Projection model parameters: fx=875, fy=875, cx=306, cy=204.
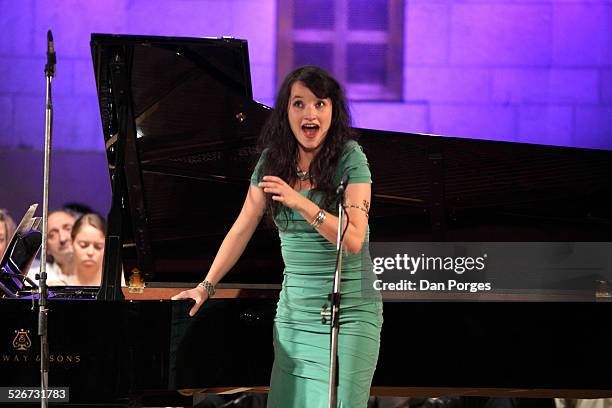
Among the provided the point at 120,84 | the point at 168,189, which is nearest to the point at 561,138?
the point at 168,189

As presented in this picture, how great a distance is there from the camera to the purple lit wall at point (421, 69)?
19.8 feet

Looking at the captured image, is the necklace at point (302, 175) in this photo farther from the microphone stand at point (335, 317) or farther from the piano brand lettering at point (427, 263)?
the piano brand lettering at point (427, 263)

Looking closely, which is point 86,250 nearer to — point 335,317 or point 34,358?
point 34,358

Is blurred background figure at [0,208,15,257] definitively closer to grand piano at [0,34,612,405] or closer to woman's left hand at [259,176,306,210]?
grand piano at [0,34,612,405]

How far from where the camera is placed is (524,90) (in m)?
6.04

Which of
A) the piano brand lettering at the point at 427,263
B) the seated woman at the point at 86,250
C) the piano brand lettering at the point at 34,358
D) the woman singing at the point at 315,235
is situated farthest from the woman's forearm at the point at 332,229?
the seated woman at the point at 86,250

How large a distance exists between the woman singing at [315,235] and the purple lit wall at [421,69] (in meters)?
3.84

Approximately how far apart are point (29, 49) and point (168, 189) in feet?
9.54

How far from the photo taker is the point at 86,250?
603 centimetres

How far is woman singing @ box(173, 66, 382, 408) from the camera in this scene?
2082 mm

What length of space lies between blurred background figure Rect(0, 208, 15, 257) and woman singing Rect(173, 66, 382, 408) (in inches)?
152

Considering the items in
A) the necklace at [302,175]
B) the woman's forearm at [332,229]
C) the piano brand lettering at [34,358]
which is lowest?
the piano brand lettering at [34,358]

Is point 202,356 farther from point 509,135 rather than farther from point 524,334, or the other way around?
point 509,135

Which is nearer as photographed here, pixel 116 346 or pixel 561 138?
pixel 116 346
